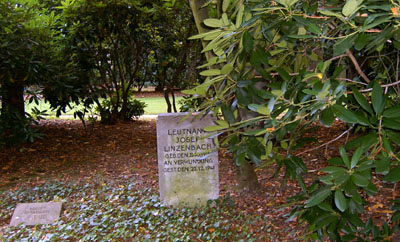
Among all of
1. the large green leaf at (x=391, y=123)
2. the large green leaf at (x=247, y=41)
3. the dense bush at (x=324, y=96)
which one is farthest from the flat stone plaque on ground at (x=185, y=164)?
the large green leaf at (x=391, y=123)

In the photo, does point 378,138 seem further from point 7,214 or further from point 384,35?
point 7,214

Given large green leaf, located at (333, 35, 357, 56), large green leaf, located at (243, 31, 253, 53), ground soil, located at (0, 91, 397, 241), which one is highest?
large green leaf, located at (243, 31, 253, 53)

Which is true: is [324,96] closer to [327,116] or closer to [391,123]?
[327,116]

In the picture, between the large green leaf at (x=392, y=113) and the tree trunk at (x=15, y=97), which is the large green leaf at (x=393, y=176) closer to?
the large green leaf at (x=392, y=113)

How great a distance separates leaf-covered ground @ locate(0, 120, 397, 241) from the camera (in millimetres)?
4531

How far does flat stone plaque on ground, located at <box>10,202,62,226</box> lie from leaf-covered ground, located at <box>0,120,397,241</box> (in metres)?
0.12

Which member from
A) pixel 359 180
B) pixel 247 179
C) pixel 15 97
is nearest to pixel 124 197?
pixel 247 179

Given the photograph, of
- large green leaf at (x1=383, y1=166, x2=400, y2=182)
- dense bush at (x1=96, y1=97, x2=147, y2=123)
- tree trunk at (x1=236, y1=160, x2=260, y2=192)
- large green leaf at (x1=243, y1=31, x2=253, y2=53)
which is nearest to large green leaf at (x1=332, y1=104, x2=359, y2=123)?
large green leaf at (x1=383, y1=166, x2=400, y2=182)

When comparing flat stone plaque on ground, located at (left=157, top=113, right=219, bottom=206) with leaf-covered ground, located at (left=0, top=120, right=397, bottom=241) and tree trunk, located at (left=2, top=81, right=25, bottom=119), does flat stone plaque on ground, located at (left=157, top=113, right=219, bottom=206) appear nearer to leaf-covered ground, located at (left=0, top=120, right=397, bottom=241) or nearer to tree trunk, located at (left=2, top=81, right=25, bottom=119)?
leaf-covered ground, located at (left=0, top=120, right=397, bottom=241)

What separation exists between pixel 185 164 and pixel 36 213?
2.13 m

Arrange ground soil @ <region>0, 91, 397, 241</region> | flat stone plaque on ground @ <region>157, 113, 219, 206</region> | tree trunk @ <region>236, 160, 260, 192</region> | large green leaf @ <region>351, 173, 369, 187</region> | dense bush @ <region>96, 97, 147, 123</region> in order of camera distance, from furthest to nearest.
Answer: dense bush @ <region>96, 97, 147, 123</region>
tree trunk @ <region>236, 160, 260, 192</region>
flat stone plaque on ground @ <region>157, 113, 219, 206</region>
ground soil @ <region>0, 91, 397, 241</region>
large green leaf @ <region>351, 173, 369, 187</region>

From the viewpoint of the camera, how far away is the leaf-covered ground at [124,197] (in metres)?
4.53

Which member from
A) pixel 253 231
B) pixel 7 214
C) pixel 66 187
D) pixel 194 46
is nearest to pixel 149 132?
pixel 194 46

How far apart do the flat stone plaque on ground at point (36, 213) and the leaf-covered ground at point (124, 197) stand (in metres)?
0.12
